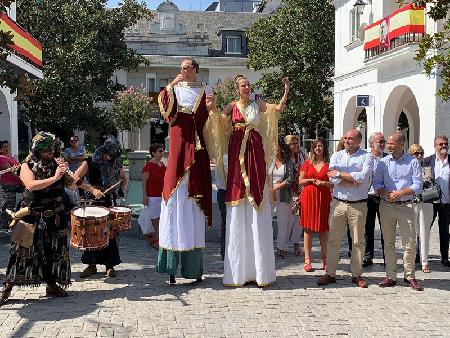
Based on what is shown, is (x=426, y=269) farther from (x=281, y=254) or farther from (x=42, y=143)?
(x=42, y=143)

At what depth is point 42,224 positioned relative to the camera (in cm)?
696

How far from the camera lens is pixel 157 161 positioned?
10.5 metres

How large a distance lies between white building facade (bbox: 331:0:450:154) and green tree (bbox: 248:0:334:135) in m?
5.65

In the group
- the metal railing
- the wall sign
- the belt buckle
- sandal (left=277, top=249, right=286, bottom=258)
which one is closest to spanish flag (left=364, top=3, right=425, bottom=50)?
the metal railing

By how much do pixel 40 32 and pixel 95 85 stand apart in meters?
3.75

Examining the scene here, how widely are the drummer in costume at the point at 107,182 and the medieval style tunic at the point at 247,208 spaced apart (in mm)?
1580

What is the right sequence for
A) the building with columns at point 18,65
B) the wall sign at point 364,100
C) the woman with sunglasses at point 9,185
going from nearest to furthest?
the woman with sunglasses at point 9,185, the building with columns at point 18,65, the wall sign at point 364,100

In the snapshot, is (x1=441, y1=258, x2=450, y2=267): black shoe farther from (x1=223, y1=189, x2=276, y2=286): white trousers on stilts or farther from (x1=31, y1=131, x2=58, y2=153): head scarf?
(x1=31, y1=131, x2=58, y2=153): head scarf

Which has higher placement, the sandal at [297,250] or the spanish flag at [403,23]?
the spanish flag at [403,23]

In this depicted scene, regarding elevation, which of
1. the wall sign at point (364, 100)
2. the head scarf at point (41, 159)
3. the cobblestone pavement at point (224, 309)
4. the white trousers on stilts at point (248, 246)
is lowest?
the cobblestone pavement at point (224, 309)

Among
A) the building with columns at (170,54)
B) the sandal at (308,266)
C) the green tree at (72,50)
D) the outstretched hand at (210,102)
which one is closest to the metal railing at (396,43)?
the sandal at (308,266)

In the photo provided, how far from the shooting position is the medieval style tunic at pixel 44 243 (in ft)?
22.7

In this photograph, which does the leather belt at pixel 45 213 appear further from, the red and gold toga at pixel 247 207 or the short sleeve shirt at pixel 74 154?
the short sleeve shirt at pixel 74 154

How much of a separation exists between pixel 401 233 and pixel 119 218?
11.0ft
